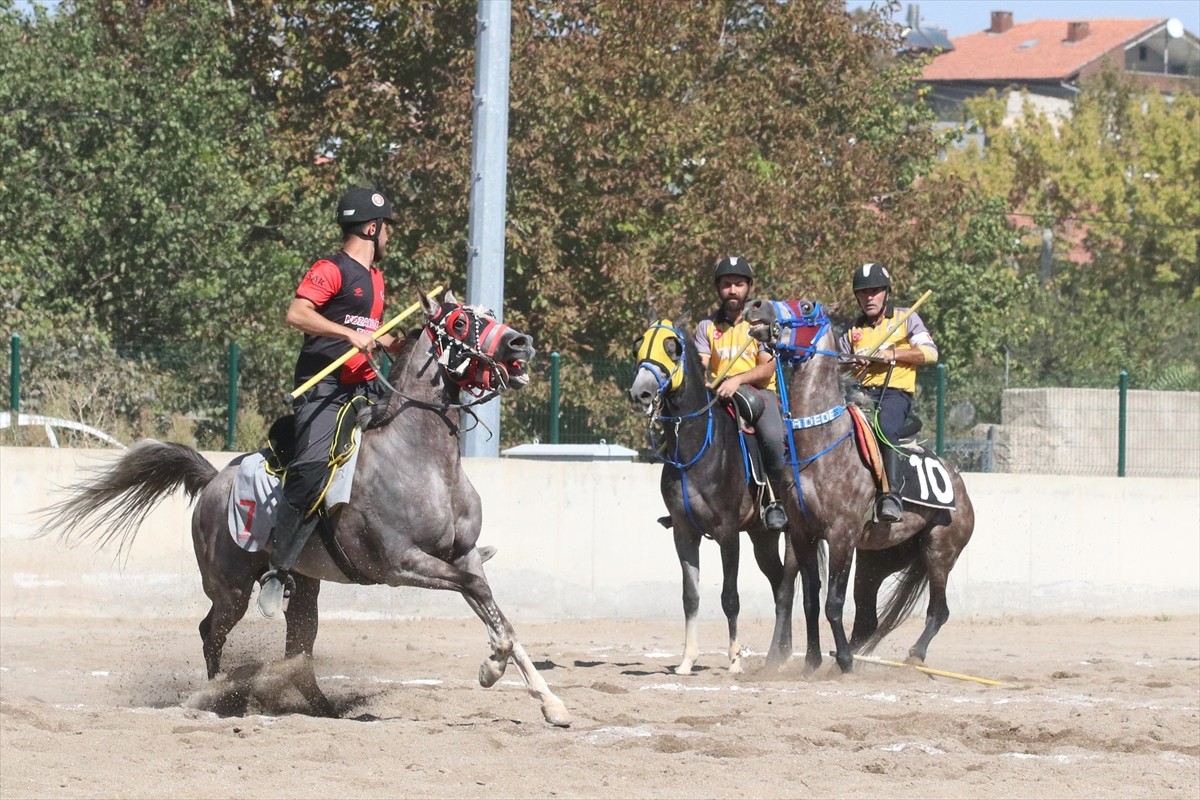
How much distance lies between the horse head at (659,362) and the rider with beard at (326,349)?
7.20 feet

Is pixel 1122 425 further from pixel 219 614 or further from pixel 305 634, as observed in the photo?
pixel 219 614

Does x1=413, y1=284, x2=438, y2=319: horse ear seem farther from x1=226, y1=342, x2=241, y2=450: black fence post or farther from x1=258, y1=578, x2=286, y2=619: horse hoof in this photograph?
x1=226, y1=342, x2=241, y2=450: black fence post

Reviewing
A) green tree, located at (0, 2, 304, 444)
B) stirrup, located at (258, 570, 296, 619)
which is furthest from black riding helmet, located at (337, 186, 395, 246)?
green tree, located at (0, 2, 304, 444)

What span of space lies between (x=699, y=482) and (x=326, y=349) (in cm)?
333

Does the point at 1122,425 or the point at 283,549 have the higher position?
the point at 1122,425

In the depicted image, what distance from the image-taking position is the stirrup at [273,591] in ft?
27.2

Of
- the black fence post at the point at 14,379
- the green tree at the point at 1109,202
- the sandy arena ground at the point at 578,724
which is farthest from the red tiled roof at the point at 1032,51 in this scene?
the sandy arena ground at the point at 578,724

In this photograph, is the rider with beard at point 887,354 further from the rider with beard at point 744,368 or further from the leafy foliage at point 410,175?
the leafy foliage at point 410,175

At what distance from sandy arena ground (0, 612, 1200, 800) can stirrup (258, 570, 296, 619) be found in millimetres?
560

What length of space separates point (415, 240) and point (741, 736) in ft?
43.0

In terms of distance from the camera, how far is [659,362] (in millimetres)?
10453

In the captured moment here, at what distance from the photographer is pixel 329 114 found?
2067 centimetres

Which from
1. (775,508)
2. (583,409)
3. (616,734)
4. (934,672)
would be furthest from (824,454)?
(583,409)

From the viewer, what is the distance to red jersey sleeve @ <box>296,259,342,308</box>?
8094 mm
